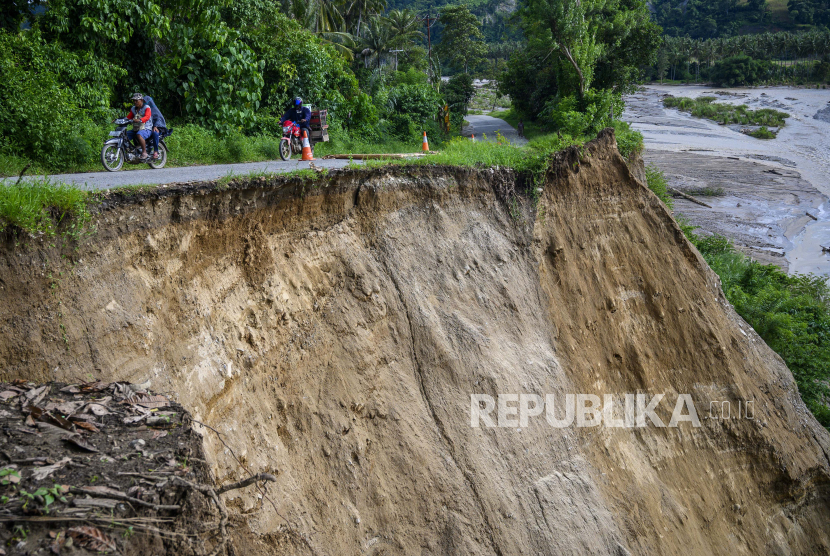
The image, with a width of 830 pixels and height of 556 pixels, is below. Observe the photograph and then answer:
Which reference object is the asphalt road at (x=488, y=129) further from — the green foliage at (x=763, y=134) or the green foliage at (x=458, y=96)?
the green foliage at (x=763, y=134)

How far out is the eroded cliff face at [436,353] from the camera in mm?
5688

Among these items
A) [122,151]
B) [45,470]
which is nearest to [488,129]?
[122,151]

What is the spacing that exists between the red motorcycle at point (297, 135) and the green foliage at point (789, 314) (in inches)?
510

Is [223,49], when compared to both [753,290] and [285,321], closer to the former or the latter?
[285,321]

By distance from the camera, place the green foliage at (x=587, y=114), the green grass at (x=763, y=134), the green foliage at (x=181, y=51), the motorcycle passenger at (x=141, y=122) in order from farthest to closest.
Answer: the green grass at (x=763, y=134) < the green foliage at (x=587, y=114) < the green foliage at (x=181, y=51) < the motorcycle passenger at (x=141, y=122)

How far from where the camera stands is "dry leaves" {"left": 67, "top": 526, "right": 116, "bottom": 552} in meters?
2.88

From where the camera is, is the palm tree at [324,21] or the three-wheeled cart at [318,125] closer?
the three-wheeled cart at [318,125]

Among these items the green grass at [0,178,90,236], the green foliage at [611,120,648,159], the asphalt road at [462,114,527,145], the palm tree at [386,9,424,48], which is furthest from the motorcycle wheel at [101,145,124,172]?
the palm tree at [386,9,424,48]

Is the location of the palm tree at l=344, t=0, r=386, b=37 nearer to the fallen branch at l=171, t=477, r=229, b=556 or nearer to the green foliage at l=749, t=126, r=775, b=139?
the green foliage at l=749, t=126, r=775, b=139

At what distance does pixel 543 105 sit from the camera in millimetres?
29547

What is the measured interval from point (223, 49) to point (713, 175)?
3441 centimetres

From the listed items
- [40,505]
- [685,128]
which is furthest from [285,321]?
[685,128]

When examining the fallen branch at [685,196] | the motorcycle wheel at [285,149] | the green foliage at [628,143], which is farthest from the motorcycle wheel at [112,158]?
the fallen branch at [685,196]

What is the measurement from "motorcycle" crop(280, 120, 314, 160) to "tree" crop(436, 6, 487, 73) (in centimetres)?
4052
